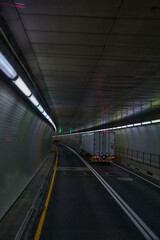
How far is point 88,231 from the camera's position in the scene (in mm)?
6938

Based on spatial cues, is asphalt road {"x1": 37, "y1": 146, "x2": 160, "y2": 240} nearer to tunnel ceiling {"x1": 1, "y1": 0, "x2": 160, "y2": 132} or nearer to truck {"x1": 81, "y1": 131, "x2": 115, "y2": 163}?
tunnel ceiling {"x1": 1, "y1": 0, "x2": 160, "y2": 132}

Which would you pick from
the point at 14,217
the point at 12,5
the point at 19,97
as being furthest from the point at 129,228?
the point at 12,5

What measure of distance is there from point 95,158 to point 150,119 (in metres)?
10.5

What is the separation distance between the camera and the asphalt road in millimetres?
6773

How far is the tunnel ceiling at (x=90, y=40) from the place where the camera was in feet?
14.7

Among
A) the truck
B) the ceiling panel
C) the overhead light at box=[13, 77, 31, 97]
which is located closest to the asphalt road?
the overhead light at box=[13, 77, 31, 97]

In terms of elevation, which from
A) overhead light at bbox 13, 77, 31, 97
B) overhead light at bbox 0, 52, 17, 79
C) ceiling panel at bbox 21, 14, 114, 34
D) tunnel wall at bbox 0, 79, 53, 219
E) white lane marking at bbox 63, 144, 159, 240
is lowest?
white lane marking at bbox 63, 144, 159, 240

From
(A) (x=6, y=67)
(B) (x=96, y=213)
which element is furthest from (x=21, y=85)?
(B) (x=96, y=213)

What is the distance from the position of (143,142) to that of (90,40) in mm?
20400

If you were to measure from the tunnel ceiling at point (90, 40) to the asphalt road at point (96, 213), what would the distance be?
571cm

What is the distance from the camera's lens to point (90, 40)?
19.5ft

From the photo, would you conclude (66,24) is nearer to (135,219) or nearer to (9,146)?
(9,146)

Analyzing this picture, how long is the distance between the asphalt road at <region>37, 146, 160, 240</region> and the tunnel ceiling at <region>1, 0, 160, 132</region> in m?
5.71

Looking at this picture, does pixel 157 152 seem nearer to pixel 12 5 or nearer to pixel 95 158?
pixel 95 158
